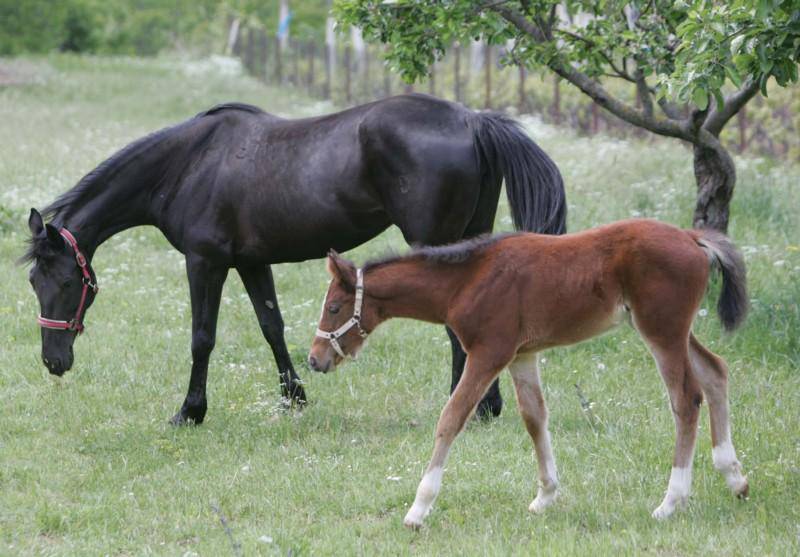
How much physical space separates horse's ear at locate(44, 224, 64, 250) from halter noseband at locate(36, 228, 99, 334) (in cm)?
7

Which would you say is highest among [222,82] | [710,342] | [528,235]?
[528,235]

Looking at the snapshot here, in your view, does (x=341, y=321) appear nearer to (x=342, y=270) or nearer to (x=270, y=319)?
(x=342, y=270)

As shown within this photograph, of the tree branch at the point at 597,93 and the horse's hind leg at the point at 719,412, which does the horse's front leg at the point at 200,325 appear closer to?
the tree branch at the point at 597,93

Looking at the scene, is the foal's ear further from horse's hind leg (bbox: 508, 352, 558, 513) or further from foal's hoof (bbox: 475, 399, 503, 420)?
foal's hoof (bbox: 475, 399, 503, 420)

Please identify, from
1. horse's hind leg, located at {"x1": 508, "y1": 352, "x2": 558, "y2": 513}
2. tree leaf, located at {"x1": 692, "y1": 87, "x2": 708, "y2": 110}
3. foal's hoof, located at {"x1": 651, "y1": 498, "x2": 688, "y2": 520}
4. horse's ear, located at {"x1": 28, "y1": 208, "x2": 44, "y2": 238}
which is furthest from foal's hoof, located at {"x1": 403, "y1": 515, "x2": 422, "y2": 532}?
horse's ear, located at {"x1": 28, "y1": 208, "x2": 44, "y2": 238}

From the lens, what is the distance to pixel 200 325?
7238 millimetres

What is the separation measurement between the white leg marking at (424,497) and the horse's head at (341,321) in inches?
29.9

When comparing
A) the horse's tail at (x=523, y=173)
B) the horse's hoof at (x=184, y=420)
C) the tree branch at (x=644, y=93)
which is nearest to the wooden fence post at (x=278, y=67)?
the tree branch at (x=644, y=93)

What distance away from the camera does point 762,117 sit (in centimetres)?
1552

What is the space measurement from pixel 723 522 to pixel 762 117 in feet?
38.8

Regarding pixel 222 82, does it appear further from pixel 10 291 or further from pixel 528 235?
pixel 528 235

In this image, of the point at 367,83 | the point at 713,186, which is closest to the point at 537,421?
the point at 713,186

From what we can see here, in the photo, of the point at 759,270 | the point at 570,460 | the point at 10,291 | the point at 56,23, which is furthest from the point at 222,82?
the point at 570,460

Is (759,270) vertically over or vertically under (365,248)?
over
